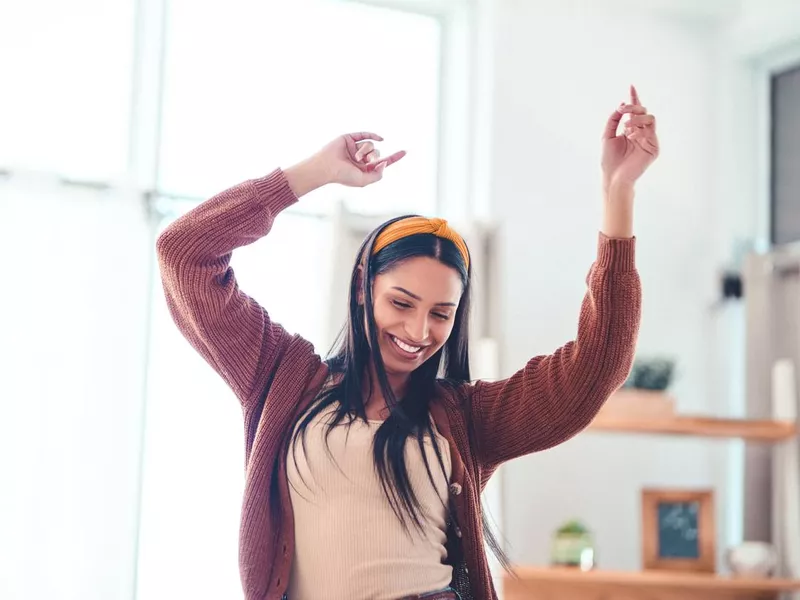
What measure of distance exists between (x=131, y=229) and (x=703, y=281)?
5.52 ft

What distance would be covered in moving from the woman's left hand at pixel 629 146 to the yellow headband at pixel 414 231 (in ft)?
0.63

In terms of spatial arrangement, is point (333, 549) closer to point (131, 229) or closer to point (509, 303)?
point (131, 229)

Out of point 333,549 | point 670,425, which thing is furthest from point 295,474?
point 670,425

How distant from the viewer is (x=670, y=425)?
8.73 feet

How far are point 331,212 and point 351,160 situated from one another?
4.51 ft

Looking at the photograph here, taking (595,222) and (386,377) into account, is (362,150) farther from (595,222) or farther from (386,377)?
(595,222)

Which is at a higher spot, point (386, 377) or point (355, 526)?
point (386, 377)

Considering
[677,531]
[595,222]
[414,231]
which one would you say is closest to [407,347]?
[414,231]

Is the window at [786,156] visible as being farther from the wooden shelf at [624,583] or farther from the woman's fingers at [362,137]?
the woman's fingers at [362,137]

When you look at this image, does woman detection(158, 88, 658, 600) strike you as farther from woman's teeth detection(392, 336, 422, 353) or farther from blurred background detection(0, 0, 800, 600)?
blurred background detection(0, 0, 800, 600)

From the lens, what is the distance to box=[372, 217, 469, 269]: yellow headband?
125cm

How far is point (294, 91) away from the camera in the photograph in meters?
2.93

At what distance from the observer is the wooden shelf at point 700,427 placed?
263 cm

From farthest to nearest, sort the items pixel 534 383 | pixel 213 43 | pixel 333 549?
pixel 213 43 → pixel 534 383 → pixel 333 549
